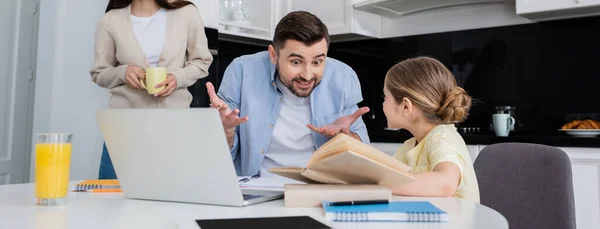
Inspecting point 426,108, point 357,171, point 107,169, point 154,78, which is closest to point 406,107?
point 426,108

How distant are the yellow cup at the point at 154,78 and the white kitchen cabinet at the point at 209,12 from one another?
→ 54.6 inches

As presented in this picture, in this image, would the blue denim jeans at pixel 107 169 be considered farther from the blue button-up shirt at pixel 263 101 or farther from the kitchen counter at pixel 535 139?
the kitchen counter at pixel 535 139

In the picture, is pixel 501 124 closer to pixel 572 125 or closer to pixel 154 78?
pixel 572 125

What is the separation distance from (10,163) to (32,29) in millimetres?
903

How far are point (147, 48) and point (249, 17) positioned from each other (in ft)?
5.35

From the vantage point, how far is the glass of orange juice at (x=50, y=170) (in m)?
1.02

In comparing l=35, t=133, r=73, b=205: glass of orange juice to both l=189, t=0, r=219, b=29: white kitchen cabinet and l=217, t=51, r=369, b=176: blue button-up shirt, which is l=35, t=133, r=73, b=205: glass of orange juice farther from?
l=189, t=0, r=219, b=29: white kitchen cabinet

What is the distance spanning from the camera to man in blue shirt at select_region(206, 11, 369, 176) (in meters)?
1.84

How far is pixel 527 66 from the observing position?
3.08 meters

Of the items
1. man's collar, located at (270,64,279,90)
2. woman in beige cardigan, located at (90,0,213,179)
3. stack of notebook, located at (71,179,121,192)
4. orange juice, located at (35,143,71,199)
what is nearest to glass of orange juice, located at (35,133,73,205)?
orange juice, located at (35,143,71,199)

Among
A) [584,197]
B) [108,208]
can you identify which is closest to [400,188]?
[108,208]

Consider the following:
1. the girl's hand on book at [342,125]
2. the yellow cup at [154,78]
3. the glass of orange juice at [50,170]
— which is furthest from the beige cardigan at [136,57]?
the glass of orange juice at [50,170]

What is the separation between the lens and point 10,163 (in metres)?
3.59

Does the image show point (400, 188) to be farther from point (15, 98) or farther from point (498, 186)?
point (15, 98)
